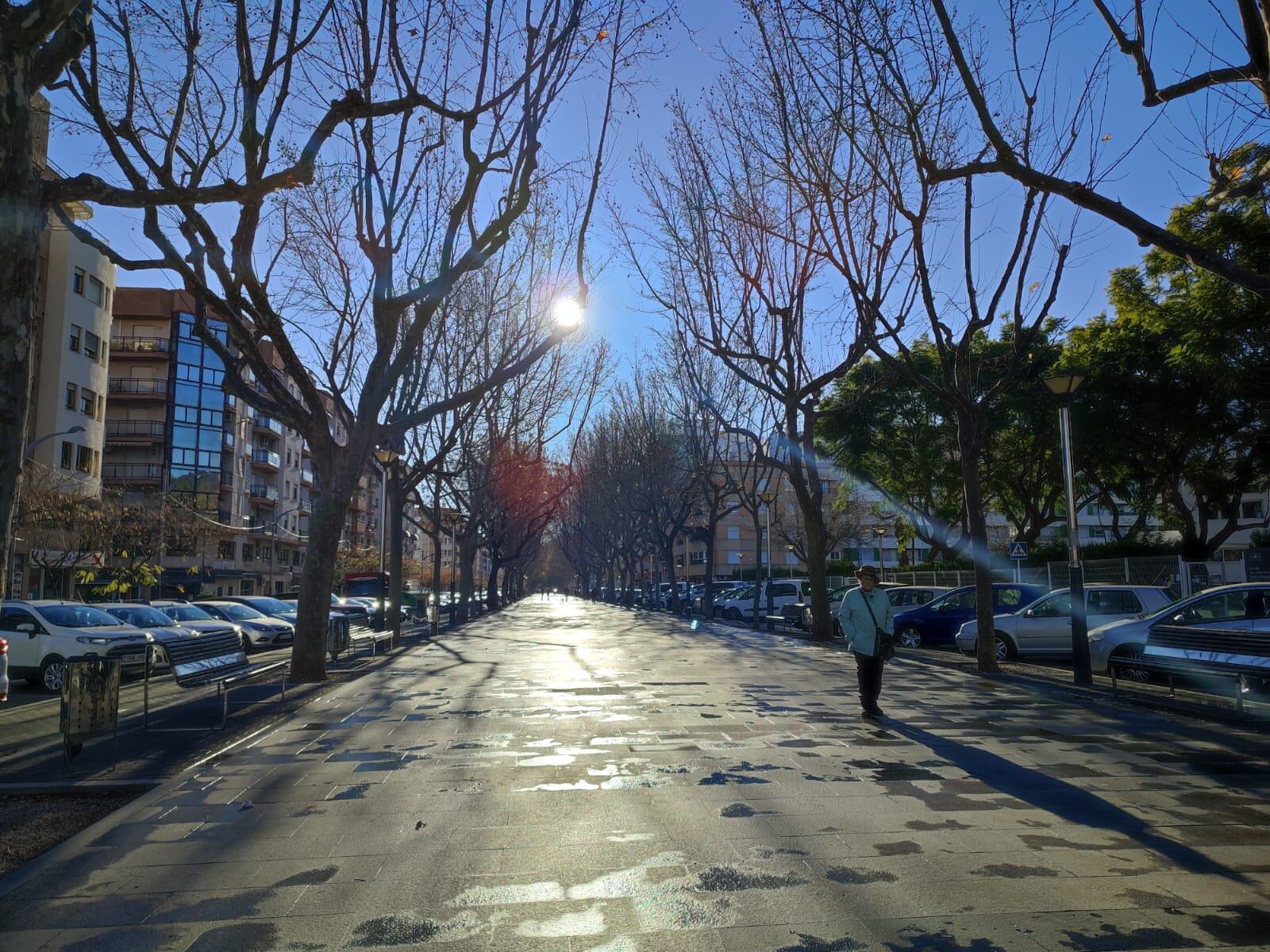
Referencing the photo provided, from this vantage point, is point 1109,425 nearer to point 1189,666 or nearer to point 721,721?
point 1189,666

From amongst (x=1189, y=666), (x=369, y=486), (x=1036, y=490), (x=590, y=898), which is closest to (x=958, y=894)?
(x=590, y=898)

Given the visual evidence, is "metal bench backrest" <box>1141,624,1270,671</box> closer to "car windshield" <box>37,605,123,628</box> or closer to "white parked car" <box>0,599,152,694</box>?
"white parked car" <box>0,599,152,694</box>

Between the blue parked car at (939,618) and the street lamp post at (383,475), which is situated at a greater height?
the street lamp post at (383,475)

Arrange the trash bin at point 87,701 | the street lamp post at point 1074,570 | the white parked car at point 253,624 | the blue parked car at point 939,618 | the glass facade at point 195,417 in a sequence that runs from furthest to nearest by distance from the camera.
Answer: the glass facade at point 195,417 → the white parked car at point 253,624 → the blue parked car at point 939,618 → the street lamp post at point 1074,570 → the trash bin at point 87,701

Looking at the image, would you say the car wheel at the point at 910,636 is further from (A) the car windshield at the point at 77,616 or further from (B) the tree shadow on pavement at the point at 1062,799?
(A) the car windshield at the point at 77,616

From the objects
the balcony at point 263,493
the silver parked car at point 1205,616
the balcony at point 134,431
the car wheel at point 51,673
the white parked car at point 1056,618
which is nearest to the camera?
the silver parked car at point 1205,616

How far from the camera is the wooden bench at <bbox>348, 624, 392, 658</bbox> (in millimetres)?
20734

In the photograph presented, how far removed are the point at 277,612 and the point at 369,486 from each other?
199 feet

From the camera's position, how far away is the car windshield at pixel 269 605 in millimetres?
28641

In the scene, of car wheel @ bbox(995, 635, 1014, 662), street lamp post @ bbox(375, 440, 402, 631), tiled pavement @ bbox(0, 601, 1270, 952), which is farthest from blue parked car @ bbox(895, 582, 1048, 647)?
street lamp post @ bbox(375, 440, 402, 631)

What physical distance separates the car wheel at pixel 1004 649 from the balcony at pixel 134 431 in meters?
50.5

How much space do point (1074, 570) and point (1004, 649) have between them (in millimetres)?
4424

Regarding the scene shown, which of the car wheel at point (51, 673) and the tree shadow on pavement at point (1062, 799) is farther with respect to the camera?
the car wheel at point (51, 673)

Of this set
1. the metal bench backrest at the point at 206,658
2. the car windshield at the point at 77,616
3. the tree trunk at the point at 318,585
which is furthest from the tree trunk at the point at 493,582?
the metal bench backrest at the point at 206,658
